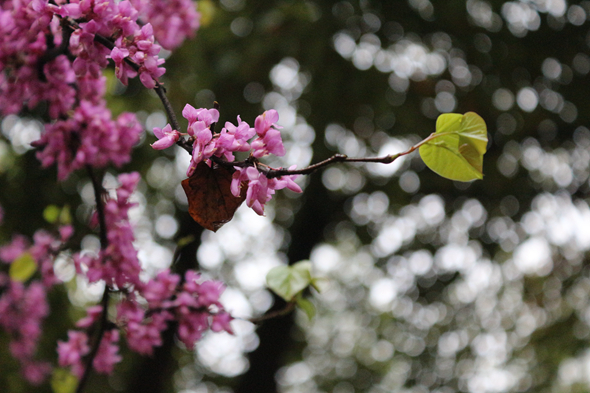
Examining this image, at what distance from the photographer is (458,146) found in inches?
27.3

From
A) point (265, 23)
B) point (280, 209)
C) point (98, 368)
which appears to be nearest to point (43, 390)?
point (280, 209)

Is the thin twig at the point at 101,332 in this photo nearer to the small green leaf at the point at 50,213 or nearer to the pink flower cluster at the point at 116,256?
the pink flower cluster at the point at 116,256

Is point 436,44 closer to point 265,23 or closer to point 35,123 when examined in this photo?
point 265,23

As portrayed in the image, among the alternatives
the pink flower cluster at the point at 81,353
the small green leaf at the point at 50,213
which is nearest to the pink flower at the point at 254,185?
the pink flower cluster at the point at 81,353

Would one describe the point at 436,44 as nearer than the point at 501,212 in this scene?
Yes

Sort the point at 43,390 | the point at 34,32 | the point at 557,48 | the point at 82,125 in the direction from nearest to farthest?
the point at 34,32
the point at 82,125
the point at 557,48
the point at 43,390

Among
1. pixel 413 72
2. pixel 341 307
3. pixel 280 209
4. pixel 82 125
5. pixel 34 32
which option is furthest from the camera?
pixel 341 307

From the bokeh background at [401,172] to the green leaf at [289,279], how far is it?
22 cm

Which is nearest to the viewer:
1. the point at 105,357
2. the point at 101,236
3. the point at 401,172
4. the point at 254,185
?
the point at 254,185

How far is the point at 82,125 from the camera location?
1.32 meters

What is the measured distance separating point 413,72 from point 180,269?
182 inches

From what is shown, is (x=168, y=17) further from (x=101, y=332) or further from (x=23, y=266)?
(x=101, y=332)

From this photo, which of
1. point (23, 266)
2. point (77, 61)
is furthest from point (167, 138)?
point (23, 266)

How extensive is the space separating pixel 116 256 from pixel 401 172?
12.2 ft
